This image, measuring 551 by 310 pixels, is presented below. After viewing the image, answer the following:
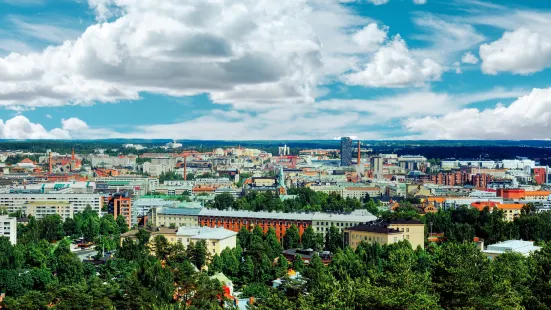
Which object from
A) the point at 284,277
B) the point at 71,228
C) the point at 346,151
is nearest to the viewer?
the point at 284,277

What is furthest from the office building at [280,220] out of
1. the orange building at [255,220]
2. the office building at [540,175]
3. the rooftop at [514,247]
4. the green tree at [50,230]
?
the office building at [540,175]

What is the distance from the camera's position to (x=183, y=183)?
91.4m

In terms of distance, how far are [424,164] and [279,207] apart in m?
74.0

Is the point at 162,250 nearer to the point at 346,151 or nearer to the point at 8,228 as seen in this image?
the point at 8,228

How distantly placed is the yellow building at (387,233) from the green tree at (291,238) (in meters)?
3.27

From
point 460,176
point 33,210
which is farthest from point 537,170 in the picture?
point 33,210

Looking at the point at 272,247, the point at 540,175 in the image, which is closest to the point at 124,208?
the point at 272,247

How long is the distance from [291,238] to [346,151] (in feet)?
322

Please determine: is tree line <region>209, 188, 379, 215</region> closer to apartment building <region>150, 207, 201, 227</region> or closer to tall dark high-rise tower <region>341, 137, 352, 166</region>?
apartment building <region>150, 207, 201, 227</region>

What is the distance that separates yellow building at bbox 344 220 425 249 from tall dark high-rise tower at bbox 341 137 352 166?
97231 millimetres

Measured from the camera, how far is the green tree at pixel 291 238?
4497cm

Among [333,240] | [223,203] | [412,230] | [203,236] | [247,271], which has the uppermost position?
[412,230]

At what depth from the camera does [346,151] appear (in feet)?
467

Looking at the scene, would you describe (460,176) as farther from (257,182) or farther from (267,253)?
→ (267,253)
